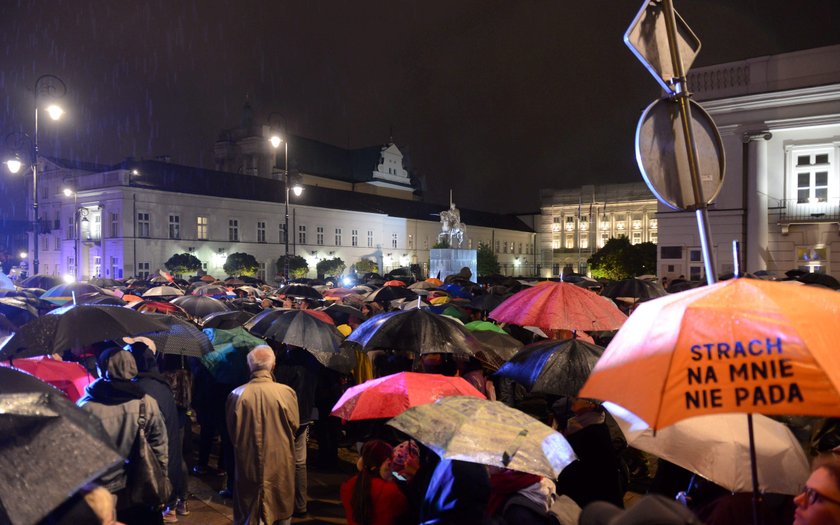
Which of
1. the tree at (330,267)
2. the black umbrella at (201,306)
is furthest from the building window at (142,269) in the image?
the black umbrella at (201,306)

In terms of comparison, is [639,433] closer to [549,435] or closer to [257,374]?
[549,435]

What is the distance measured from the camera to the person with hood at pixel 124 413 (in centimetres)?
409

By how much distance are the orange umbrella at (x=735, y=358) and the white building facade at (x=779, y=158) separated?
86.1 feet

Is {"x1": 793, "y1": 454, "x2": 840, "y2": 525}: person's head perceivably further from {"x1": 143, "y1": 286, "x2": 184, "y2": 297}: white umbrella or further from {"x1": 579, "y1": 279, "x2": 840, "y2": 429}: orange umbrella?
{"x1": 143, "y1": 286, "x2": 184, "y2": 297}: white umbrella

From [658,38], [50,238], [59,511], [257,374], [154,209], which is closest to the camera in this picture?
[59,511]

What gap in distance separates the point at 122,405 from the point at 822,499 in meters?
4.06

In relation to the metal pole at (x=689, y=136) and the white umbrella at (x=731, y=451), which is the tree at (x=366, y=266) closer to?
the white umbrella at (x=731, y=451)

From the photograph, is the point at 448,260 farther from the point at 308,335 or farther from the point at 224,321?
the point at 308,335

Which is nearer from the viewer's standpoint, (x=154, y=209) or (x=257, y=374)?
(x=257, y=374)

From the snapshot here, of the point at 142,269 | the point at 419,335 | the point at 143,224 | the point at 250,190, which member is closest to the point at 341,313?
the point at 419,335

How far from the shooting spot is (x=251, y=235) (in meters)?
57.4

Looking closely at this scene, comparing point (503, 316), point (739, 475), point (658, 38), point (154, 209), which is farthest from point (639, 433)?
point (154, 209)

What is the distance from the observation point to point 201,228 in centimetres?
5388

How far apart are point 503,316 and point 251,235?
5304cm
